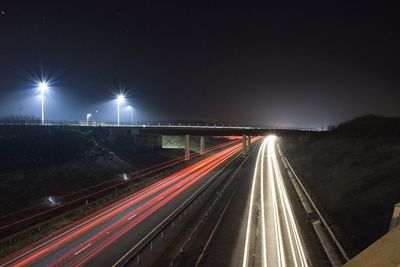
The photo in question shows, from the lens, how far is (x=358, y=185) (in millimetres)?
36250

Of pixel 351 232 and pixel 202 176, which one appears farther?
pixel 202 176

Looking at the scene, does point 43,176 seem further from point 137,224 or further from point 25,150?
point 137,224

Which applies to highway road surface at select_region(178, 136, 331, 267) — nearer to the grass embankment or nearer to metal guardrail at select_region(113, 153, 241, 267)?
the grass embankment

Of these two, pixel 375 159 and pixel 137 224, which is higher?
pixel 375 159

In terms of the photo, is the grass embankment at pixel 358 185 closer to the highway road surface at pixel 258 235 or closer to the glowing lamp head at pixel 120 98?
the highway road surface at pixel 258 235

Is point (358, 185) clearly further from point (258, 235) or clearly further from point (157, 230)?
point (157, 230)

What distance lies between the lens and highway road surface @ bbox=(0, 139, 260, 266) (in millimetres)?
23750

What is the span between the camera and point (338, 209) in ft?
111

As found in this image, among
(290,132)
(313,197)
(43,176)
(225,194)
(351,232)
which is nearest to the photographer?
(351,232)

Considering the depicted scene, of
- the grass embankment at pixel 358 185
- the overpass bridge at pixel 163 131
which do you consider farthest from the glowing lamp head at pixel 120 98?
the grass embankment at pixel 358 185

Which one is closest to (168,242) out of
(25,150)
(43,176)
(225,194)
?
(225,194)

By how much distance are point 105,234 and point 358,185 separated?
2460cm

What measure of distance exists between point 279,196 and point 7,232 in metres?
30.0

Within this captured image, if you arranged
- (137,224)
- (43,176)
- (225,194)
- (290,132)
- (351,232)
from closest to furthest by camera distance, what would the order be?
(351,232)
(137,224)
(225,194)
(43,176)
(290,132)
